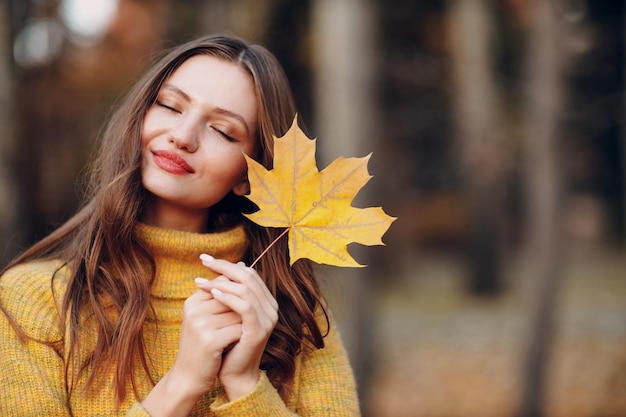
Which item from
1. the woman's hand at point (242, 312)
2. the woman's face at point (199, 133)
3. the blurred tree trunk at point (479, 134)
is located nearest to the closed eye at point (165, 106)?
the woman's face at point (199, 133)

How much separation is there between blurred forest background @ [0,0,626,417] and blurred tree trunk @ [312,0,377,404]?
0.06 ft

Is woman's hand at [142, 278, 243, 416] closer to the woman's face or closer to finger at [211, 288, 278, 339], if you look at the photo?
finger at [211, 288, 278, 339]

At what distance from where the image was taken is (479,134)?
34.6ft

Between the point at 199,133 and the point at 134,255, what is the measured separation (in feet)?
1.29

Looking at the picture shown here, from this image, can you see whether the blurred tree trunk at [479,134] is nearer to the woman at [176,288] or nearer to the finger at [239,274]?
the woman at [176,288]

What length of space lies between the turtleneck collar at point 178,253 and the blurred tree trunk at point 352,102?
3784mm

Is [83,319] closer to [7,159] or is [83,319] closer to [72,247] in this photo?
[72,247]

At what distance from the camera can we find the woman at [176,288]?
65.6 inches


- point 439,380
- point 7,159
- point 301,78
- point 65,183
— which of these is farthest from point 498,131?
point 7,159

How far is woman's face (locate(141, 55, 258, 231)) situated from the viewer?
189cm

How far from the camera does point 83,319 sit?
187cm

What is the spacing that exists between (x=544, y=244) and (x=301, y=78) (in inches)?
341

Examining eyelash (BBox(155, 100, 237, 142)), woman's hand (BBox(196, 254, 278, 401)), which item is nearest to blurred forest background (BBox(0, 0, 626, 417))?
eyelash (BBox(155, 100, 237, 142))

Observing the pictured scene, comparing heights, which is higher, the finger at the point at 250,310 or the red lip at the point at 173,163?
the red lip at the point at 173,163
